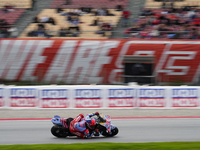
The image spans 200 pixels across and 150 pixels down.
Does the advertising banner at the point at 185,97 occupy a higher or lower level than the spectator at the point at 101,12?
lower

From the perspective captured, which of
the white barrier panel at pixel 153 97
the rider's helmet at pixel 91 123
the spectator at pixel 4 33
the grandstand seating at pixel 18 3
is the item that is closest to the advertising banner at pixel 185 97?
the white barrier panel at pixel 153 97

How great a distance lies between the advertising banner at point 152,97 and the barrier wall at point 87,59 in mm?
3637

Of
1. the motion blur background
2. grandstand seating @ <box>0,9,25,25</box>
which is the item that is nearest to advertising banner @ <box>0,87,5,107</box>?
the motion blur background

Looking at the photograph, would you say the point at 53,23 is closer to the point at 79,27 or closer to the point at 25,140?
the point at 79,27

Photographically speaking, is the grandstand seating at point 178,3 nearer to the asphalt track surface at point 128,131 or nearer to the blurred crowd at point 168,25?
the blurred crowd at point 168,25

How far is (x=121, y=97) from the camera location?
1337cm

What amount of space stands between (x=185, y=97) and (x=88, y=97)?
14.5 ft

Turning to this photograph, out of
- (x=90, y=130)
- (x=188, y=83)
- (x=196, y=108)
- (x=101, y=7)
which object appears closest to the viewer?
(x=90, y=130)

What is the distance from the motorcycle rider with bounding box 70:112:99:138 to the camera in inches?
312

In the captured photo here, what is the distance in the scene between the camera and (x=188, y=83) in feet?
56.0

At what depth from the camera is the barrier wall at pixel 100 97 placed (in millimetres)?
13320

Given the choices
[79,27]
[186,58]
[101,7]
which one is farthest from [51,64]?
[186,58]

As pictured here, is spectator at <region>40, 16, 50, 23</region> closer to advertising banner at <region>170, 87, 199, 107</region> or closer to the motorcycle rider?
advertising banner at <region>170, 87, 199, 107</region>

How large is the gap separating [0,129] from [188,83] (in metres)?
11.1
